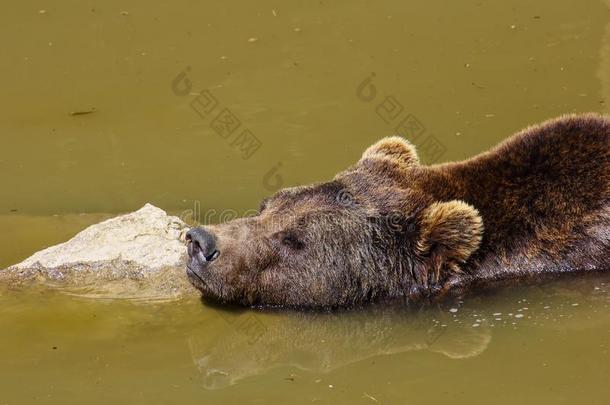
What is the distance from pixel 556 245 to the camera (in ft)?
28.9

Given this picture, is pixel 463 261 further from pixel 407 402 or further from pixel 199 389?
pixel 199 389

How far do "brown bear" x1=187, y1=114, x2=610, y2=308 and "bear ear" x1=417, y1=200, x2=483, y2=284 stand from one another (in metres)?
0.01

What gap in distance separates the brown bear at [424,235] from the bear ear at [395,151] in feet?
1.40

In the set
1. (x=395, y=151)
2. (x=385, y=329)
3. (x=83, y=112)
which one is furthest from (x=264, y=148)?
(x=385, y=329)

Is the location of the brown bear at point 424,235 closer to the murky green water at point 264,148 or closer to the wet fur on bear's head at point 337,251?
the wet fur on bear's head at point 337,251

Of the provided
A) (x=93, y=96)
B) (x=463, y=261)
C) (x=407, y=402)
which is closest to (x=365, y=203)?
(x=463, y=261)

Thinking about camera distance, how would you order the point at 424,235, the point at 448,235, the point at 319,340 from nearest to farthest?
1. the point at 319,340
2. the point at 448,235
3. the point at 424,235

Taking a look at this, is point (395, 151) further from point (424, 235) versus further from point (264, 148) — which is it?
point (264, 148)

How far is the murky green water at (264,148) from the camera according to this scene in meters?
7.59

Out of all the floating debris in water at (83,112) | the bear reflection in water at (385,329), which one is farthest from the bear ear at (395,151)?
the floating debris in water at (83,112)

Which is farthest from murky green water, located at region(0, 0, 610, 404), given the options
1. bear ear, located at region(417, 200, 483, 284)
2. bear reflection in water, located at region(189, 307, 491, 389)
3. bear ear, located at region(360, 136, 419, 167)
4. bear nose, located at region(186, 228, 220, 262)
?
bear ear, located at region(360, 136, 419, 167)

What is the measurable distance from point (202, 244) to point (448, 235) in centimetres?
214

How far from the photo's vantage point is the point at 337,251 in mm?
8867

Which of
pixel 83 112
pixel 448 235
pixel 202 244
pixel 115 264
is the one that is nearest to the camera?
pixel 202 244
